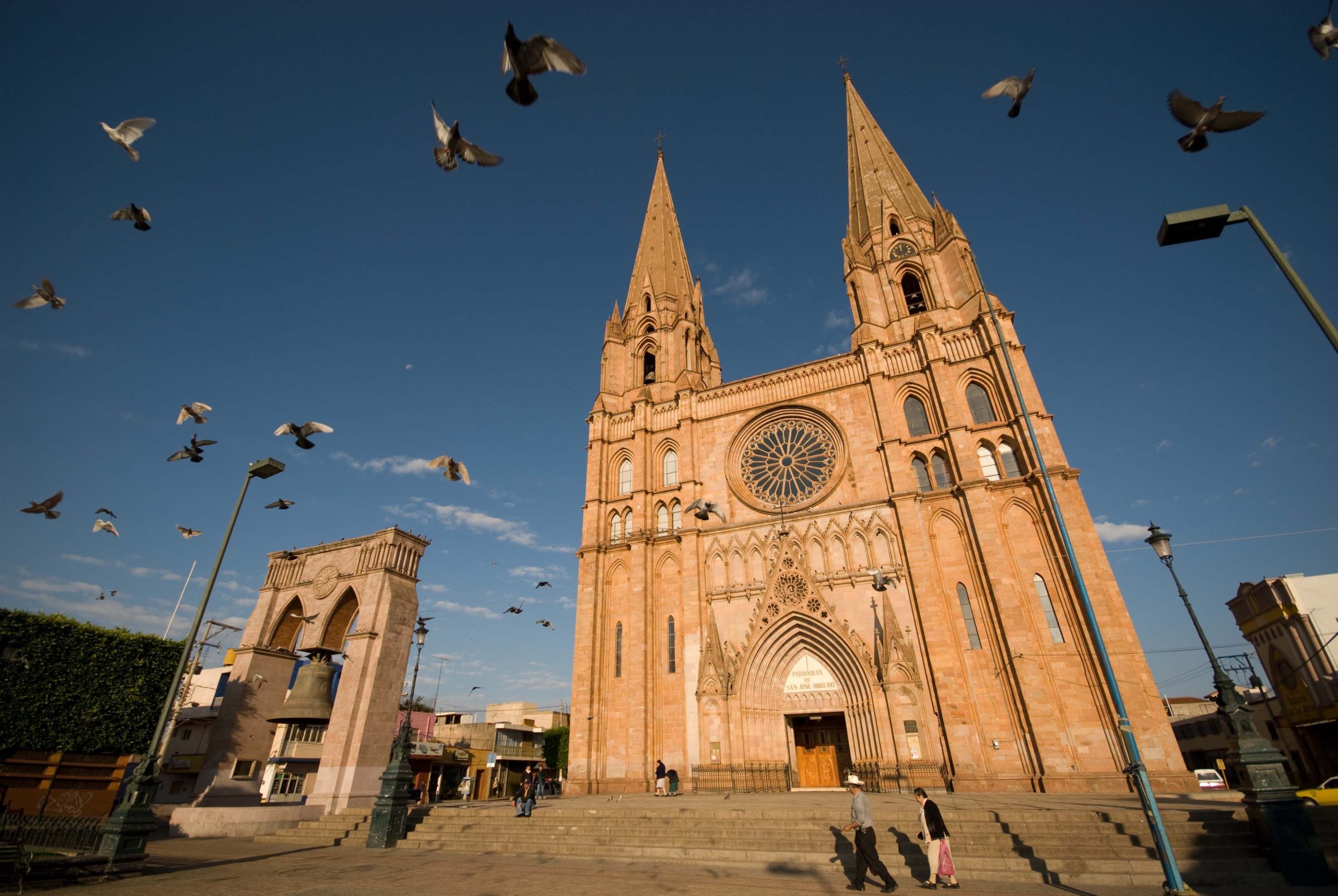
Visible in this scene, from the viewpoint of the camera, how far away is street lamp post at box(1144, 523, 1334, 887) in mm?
8656

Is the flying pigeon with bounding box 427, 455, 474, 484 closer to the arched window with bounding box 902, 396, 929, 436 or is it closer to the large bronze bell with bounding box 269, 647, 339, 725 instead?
the large bronze bell with bounding box 269, 647, 339, 725

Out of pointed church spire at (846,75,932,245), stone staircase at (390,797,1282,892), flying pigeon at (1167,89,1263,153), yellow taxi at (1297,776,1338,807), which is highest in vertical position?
pointed church spire at (846,75,932,245)

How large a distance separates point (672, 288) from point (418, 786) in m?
35.6

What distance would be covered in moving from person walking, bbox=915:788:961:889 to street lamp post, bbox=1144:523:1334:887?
418cm

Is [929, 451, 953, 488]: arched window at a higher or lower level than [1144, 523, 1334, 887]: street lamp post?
higher

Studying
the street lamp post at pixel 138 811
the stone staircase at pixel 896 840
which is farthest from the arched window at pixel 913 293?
the street lamp post at pixel 138 811

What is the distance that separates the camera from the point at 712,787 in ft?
74.3

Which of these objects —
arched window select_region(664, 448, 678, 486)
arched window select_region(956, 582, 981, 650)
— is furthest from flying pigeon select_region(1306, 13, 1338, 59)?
arched window select_region(664, 448, 678, 486)

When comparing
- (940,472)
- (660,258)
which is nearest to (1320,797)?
(940,472)

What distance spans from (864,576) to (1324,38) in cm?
1975

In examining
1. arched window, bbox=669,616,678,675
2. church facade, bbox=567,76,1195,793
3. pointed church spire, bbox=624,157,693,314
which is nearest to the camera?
church facade, bbox=567,76,1195,793

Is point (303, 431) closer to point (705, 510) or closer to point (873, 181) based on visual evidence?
point (705, 510)

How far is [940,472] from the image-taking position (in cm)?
2538

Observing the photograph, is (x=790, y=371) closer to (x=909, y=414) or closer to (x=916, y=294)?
(x=909, y=414)
